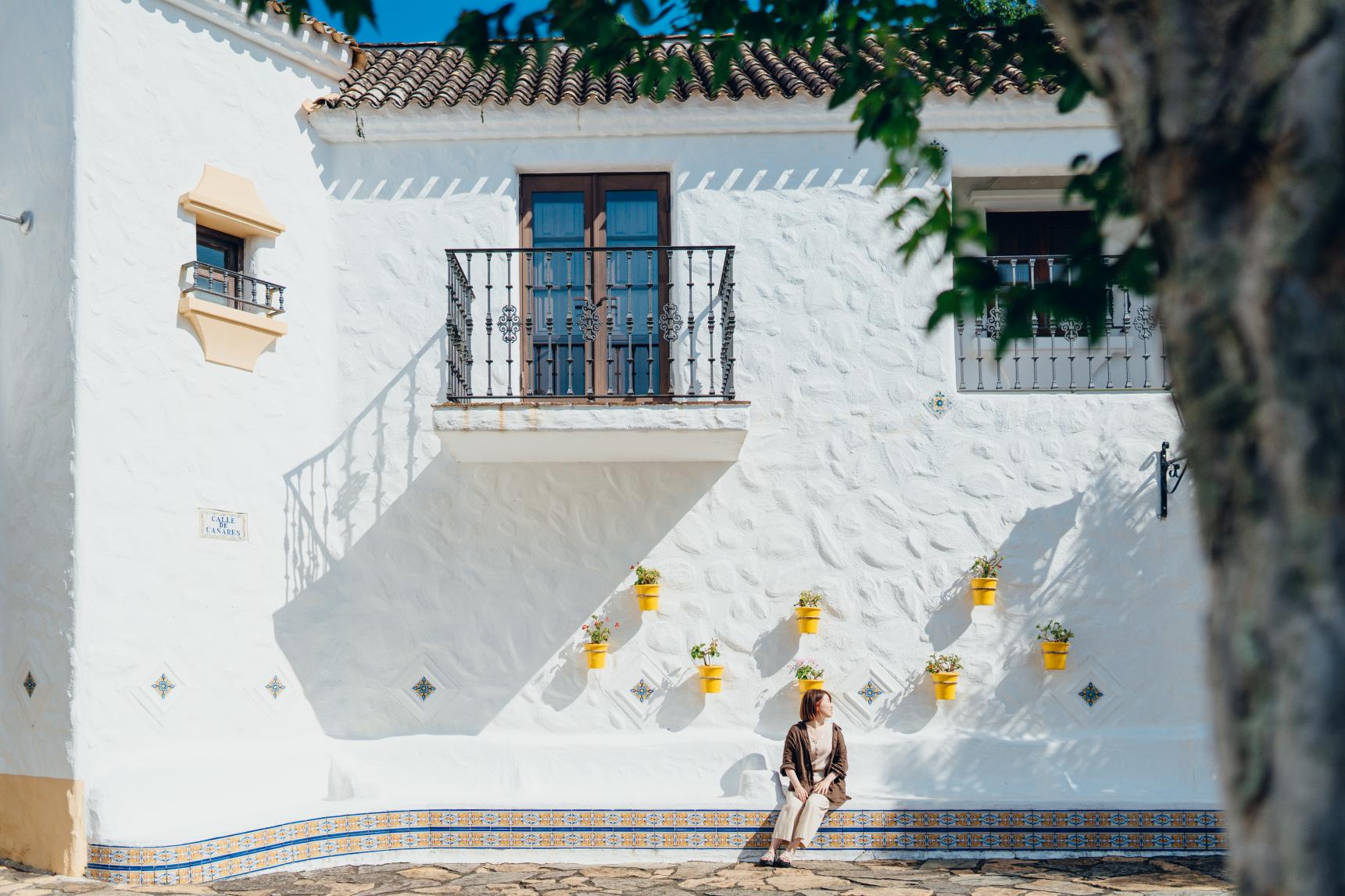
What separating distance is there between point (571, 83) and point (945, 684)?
16.0 feet

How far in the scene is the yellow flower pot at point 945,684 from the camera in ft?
28.7

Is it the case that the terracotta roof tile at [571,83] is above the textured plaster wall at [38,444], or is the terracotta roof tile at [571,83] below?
above

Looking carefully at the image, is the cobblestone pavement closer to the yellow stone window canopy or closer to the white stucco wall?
the white stucco wall

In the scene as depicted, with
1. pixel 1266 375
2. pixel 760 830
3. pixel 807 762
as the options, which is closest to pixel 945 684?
pixel 807 762

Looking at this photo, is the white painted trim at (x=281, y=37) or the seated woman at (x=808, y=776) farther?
the white painted trim at (x=281, y=37)

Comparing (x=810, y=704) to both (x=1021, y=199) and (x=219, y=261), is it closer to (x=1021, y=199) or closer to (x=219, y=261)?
(x=1021, y=199)

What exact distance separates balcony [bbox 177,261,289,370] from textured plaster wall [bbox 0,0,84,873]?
0.71 meters

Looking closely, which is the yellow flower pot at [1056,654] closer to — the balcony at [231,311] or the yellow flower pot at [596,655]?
the yellow flower pot at [596,655]

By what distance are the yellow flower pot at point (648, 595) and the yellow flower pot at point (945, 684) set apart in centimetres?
188

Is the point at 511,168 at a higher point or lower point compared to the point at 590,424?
higher

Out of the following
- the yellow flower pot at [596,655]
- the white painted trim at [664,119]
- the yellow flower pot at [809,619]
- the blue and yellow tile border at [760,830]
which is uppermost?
the white painted trim at [664,119]

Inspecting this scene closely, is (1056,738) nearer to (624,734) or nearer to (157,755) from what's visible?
(624,734)

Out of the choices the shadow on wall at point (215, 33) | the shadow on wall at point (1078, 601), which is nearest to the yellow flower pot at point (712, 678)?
the shadow on wall at point (1078, 601)

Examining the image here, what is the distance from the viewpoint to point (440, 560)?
9055 millimetres
